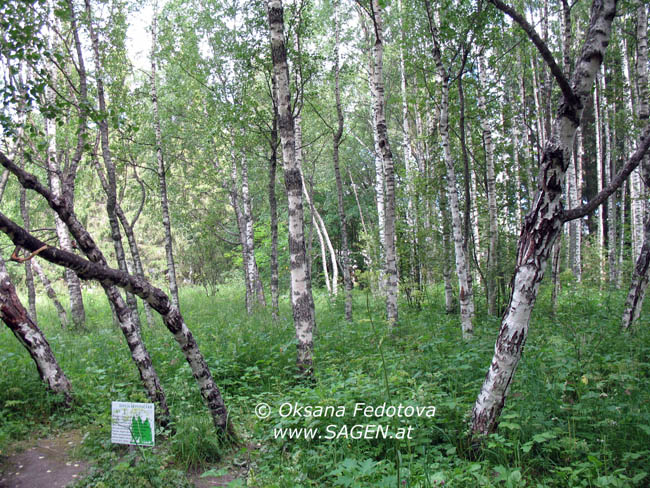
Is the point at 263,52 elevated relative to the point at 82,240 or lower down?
elevated

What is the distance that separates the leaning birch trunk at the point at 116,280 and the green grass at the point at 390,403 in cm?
43

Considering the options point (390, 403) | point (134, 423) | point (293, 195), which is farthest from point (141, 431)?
point (293, 195)

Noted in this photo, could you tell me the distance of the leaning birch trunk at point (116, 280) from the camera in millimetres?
2936

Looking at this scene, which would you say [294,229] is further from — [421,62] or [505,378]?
[421,62]

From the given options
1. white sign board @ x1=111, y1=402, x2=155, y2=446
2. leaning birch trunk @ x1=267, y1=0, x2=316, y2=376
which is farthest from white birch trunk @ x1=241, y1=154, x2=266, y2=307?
white sign board @ x1=111, y1=402, x2=155, y2=446

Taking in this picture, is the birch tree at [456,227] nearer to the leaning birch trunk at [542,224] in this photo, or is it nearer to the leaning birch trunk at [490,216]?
the leaning birch trunk at [490,216]

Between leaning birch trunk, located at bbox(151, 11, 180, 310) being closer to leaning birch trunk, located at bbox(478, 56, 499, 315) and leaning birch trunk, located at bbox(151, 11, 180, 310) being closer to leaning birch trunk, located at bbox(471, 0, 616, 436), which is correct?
leaning birch trunk, located at bbox(478, 56, 499, 315)

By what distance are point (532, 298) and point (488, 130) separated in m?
6.45

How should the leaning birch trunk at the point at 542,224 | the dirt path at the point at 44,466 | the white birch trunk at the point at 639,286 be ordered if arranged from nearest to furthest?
the leaning birch trunk at the point at 542,224, the dirt path at the point at 44,466, the white birch trunk at the point at 639,286

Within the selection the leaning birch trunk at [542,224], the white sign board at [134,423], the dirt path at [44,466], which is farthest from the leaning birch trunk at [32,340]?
the leaning birch trunk at [542,224]

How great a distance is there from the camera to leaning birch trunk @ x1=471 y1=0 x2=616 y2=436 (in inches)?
132

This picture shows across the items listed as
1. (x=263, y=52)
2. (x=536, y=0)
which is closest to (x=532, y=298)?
(x=263, y=52)

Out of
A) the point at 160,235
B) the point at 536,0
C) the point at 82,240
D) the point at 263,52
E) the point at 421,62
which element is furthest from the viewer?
the point at 160,235

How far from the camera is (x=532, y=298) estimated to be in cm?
339
